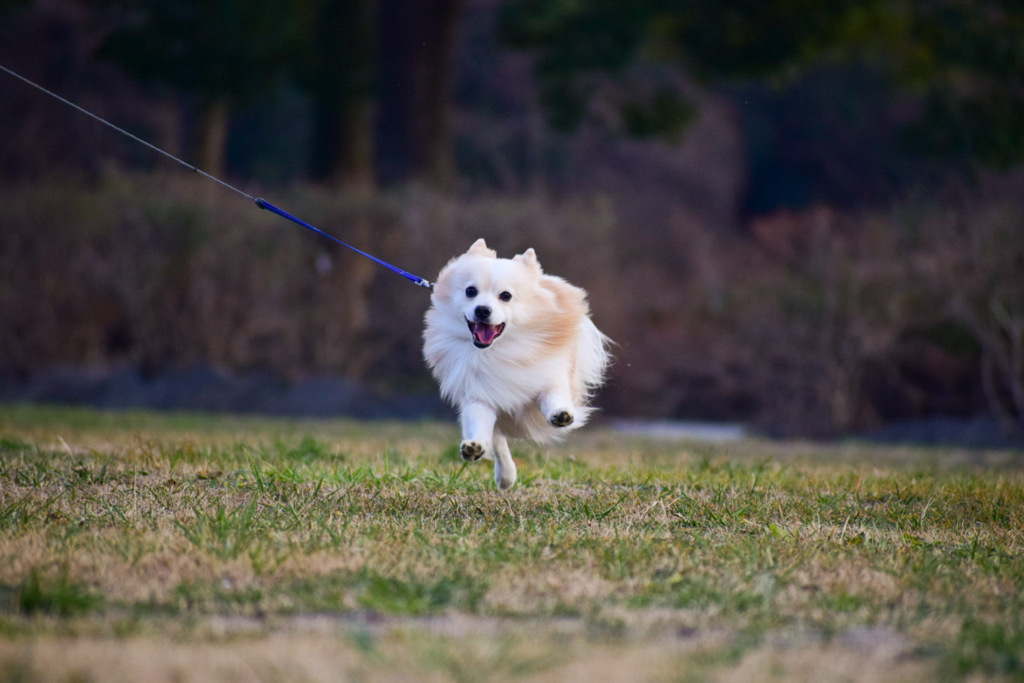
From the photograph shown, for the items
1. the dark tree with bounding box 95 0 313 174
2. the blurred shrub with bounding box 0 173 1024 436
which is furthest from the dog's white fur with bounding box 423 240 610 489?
the dark tree with bounding box 95 0 313 174

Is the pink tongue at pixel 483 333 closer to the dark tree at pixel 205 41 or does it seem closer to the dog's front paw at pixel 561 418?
the dog's front paw at pixel 561 418

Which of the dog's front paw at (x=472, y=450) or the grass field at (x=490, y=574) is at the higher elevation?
the dog's front paw at (x=472, y=450)

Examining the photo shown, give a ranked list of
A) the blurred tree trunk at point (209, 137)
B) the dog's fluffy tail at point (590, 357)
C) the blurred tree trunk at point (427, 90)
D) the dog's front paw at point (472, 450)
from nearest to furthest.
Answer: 1. the dog's front paw at point (472, 450)
2. the dog's fluffy tail at point (590, 357)
3. the blurred tree trunk at point (427, 90)
4. the blurred tree trunk at point (209, 137)

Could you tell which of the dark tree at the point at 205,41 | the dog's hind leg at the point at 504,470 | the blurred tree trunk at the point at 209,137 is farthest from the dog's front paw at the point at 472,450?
the blurred tree trunk at the point at 209,137

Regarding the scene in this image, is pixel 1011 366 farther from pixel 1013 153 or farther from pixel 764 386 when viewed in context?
pixel 1013 153

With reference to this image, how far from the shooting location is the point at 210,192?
51.2 ft

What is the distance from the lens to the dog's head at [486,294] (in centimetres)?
573

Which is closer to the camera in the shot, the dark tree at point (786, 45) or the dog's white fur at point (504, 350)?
the dog's white fur at point (504, 350)

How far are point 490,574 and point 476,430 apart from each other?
5.43 ft

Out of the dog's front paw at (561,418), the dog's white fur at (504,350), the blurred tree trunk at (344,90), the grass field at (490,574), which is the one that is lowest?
the grass field at (490,574)

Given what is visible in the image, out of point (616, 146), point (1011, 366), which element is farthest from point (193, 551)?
point (616, 146)

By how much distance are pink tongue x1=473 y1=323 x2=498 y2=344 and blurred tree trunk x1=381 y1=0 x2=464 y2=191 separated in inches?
504

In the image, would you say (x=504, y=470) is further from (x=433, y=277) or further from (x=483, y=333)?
(x=433, y=277)

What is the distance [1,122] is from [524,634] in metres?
23.3
